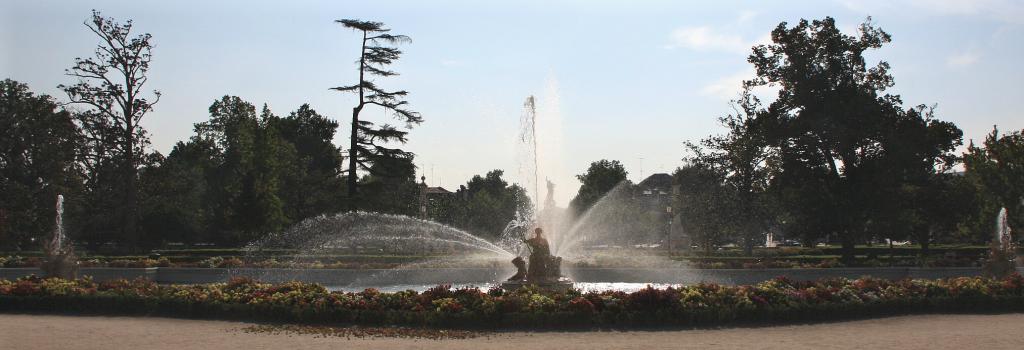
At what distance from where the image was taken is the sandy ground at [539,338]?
14117mm

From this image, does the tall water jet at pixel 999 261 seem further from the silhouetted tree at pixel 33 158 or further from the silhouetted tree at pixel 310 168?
the silhouetted tree at pixel 33 158

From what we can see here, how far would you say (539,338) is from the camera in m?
15.1

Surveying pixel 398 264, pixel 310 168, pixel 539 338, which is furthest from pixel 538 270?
pixel 310 168

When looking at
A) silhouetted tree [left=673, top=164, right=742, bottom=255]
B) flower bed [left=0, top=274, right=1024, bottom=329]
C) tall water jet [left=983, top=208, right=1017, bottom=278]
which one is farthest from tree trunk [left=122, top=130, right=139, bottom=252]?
tall water jet [left=983, top=208, right=1017, bottom=278]

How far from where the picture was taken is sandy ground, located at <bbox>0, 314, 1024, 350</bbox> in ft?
46.3

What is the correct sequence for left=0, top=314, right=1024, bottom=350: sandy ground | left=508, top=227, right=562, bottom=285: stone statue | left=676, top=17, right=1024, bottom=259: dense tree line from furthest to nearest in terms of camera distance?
left=676, top=17, right=1024, bottom=259: dense tree line, left=508, top=227, right=562, bottom=285: stone statue, left=0, top=314, right=1024, bottom=350: sandy ground

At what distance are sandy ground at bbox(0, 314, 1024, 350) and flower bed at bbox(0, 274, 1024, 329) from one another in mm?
553

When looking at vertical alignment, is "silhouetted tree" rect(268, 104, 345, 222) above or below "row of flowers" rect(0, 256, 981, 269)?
above

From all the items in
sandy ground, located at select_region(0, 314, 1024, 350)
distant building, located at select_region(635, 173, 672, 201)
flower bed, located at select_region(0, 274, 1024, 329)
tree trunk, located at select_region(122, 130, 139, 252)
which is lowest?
sandy ground, located at select_region(0, 314, 1024, 350)

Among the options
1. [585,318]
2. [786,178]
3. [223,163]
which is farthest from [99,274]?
[223,163]

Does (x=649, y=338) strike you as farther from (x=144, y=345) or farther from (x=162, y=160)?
(x=162, y=160)

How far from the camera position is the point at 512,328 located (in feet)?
53.1

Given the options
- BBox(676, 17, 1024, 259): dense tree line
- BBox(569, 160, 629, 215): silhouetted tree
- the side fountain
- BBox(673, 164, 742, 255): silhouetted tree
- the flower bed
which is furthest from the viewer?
BBox(569, 160, 629, 215): silhouetted tree

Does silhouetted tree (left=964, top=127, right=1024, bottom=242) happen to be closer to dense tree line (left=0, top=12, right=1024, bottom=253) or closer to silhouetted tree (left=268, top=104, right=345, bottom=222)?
dense tree line (left=0, top=12, right=1024, bottom=253)
